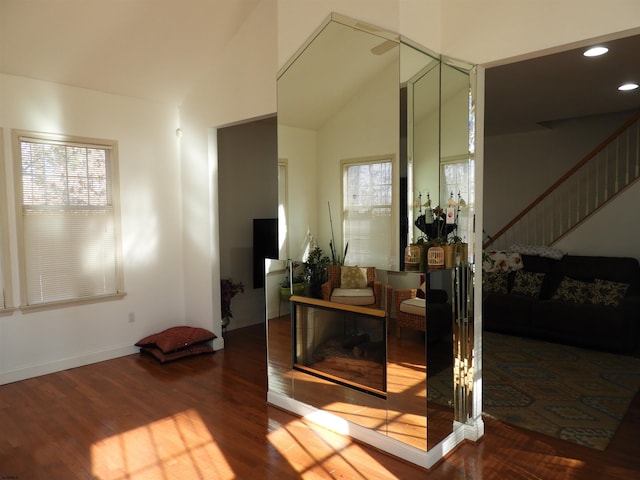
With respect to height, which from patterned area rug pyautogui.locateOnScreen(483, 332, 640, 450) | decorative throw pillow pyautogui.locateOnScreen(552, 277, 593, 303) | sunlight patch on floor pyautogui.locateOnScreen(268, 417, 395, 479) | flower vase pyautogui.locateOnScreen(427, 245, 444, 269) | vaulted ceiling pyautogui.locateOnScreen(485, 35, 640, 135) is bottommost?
sunlight patch on floor pyautogui.locateOnScreen(268, 417, 395, 479)

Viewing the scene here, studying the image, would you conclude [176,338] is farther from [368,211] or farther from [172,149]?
[368,211]

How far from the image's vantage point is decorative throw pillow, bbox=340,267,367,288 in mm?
2990

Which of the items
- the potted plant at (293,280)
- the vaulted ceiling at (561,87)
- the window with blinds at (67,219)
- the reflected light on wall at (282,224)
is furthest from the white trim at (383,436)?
the vaulted ceiling at (561,87)

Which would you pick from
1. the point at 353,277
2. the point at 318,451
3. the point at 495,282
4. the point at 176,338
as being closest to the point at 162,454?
A: the point at 318,451

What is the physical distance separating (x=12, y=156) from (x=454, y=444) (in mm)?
4331

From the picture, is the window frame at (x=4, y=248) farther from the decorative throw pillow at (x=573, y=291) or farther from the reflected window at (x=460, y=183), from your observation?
the decorative throw pillow at (x=573, y=291)

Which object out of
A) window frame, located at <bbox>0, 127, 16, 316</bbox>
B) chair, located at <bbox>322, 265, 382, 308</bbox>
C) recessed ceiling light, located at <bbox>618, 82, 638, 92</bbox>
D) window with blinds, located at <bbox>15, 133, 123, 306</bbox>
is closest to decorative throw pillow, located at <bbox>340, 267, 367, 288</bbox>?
chair, located at <bbox>322, 265, 382, 308</bbox>

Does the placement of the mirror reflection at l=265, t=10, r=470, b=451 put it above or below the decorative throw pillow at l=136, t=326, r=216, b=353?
above

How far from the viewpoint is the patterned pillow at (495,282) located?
19.5 feet

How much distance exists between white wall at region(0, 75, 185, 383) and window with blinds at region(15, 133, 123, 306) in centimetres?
10

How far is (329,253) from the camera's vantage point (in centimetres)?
319

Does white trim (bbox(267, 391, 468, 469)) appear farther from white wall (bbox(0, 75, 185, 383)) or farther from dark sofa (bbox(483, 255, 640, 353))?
dark sofa (bbox(483, 255, 640, 353))

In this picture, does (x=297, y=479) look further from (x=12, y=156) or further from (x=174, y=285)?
(x=12, y=156)

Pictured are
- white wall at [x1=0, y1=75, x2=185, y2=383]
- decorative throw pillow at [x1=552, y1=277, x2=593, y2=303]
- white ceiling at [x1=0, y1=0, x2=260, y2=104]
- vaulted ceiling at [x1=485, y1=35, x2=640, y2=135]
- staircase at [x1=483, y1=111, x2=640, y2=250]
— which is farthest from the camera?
staircase at [x1=483, y1=111, x2=640, y2=250]
